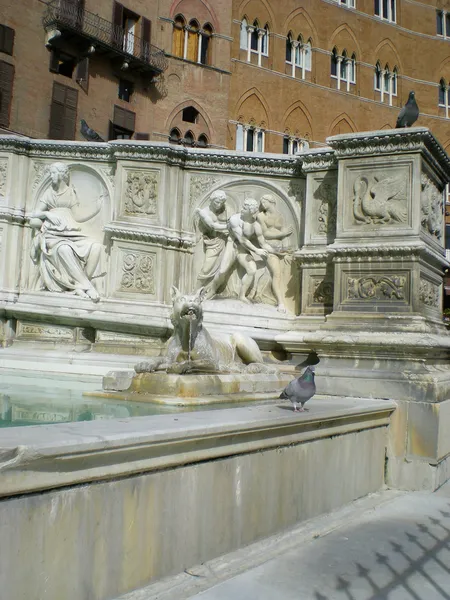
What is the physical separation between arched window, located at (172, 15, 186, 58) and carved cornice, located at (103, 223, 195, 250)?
1017 inches

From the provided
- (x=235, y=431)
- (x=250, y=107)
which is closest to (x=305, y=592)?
(x=235, y=431)

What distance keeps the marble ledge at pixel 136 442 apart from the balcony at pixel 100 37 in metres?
25.7

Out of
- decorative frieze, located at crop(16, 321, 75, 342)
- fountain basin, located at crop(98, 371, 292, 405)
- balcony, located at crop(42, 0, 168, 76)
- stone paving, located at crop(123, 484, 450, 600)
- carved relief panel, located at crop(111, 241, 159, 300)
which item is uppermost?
balcony, located at crop(42, 0, 168, 76)

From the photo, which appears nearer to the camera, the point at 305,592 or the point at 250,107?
the point at 305,592

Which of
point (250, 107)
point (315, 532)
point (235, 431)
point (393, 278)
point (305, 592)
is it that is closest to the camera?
point (305, 592)

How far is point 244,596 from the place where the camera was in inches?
139

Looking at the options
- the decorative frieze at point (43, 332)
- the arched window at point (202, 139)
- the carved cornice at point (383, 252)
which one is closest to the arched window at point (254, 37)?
the arched window at point (202, 139)

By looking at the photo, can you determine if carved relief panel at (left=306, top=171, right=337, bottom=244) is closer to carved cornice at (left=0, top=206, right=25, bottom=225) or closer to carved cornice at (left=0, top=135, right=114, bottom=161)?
carved cornice at (left=0, top=135, right=114, bottom=161)

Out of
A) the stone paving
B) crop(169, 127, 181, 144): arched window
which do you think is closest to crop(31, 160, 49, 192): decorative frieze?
the stone paving

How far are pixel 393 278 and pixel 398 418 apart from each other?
60.1 inches

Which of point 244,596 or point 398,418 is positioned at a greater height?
point 398,418

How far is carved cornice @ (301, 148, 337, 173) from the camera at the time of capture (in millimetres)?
8320

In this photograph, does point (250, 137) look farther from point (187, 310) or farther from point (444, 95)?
point (187, 310)

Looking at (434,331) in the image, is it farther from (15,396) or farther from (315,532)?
(15,396)
